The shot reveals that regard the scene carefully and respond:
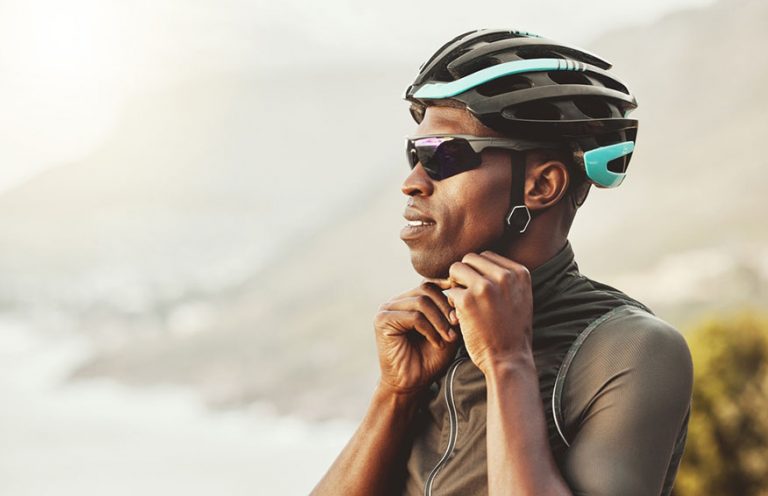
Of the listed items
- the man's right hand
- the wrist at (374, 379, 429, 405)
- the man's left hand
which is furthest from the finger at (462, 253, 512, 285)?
the wrist at (374, 379, 429, 405)

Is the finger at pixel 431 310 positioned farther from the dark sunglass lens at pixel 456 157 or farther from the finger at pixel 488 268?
the dark sunglass lens at pixel 456 157

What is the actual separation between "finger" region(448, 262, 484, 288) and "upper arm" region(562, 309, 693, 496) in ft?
0.96

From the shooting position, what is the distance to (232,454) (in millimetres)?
38938

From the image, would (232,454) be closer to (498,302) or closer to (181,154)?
(181,154)

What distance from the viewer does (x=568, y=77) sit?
2.23m

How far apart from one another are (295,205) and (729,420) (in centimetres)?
4786

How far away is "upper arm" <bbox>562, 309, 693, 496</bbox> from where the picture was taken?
1841 mm

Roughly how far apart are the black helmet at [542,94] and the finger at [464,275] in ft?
1.11

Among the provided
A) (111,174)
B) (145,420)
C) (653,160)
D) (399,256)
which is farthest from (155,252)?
(653,160)

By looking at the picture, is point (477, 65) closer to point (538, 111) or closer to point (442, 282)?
point (538, 111)

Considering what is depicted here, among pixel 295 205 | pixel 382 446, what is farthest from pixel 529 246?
pixel 295 205

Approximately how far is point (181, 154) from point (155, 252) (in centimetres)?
782

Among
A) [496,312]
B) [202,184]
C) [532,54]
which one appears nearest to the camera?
[496,312]

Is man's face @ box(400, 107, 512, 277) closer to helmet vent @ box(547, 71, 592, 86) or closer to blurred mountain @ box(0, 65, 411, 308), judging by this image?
helmet vent @ box(547, 71, 592, 86)
